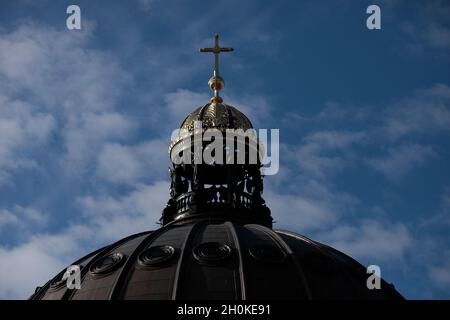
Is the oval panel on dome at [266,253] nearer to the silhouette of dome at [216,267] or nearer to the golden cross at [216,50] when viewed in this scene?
the silhouette of dome at [216,267]

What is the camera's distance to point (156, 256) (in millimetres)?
44438

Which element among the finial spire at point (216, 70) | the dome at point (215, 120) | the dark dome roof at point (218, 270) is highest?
the finial spire at point (216, 70)

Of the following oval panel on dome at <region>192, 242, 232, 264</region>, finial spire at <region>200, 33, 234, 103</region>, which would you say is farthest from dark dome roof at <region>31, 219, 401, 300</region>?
finial spire at <region>200, 33, 234, 103</region>

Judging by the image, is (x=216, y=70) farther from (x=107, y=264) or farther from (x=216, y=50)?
(x=107, y=264)

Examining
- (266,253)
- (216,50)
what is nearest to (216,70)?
(216,50)

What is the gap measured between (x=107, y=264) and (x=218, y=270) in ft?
17.8

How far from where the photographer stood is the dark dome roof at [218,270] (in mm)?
42250

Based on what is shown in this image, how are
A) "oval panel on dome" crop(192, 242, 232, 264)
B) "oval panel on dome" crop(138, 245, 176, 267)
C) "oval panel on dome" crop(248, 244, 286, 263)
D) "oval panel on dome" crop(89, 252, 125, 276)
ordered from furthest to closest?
"oval panel on dome" crop(89, 252, 125, 276) < "oval panel on dome" crop(248, 244, 286, 263) < "oval panel on dome" crop(138, 245, 176, 267) < "oval panel on dome" crop(192, 242, 232, 264)

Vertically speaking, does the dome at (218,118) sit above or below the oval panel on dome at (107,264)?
above

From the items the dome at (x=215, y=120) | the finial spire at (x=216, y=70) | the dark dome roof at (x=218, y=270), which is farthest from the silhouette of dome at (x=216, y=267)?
the finial spire at (x=216, y=70)

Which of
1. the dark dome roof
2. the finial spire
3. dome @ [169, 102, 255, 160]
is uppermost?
the finial spire

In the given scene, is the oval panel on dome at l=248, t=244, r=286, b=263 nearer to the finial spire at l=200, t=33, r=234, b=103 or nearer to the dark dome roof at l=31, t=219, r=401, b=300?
the dark dome roof at l=31, t=219, r=401, b=300

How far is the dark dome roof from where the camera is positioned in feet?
139
